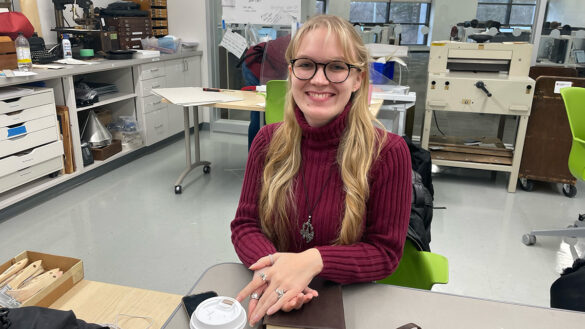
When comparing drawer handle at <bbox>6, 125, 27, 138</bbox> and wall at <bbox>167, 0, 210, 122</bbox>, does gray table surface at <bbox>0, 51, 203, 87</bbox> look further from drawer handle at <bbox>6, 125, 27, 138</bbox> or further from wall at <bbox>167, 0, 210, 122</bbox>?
wall at <bbox>167, 0, 210, 122</bbox>

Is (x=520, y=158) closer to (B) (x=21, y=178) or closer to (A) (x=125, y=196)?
(A) (x=125, y=196)

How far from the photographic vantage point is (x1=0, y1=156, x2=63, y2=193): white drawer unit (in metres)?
2.74

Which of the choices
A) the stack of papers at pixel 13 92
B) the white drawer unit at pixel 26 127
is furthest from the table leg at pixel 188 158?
the stack of papers at pixel 13 92

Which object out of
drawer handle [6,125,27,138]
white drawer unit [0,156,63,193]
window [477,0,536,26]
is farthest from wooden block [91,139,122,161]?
window [477,0,536,26]

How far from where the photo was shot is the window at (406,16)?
13.5 ft

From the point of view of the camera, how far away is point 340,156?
3.54 ft

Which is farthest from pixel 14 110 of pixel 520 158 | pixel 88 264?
pixel 520 158

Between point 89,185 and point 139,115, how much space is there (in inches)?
34.3

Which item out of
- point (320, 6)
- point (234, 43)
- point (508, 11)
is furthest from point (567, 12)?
point (234, 43)

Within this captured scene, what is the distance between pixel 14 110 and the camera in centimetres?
271

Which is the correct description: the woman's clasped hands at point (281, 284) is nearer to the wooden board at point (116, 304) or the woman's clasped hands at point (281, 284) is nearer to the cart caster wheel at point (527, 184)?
the wooden board at point (116, 304)

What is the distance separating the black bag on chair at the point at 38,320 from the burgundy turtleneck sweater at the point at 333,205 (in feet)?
1.26

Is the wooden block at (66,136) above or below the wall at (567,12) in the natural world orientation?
below

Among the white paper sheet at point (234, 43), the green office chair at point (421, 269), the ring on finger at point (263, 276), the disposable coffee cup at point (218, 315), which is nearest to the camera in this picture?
the disposable coffee cup at point (218, 315)
